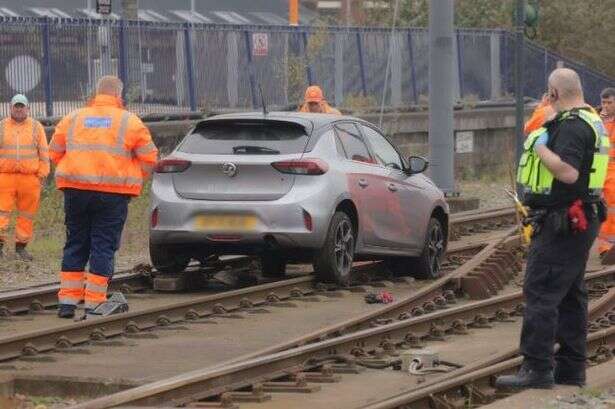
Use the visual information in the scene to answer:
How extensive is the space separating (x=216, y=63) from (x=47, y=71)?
4474mm

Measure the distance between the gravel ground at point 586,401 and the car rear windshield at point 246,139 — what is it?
6.19 m

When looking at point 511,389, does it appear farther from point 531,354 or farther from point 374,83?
point 374,83

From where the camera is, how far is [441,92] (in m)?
25.0

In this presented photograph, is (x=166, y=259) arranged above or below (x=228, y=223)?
below

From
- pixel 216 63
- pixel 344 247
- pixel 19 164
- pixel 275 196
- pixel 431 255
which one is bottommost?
pixel 431 255

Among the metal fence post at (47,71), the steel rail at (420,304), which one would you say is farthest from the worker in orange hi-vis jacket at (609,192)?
the metal fence post at (47,71)

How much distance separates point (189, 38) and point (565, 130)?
18833 millimetres

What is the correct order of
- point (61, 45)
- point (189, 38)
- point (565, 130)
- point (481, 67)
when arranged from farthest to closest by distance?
point (481, 67)
point (189, 38)
point (61, 45)
point (565, 130)

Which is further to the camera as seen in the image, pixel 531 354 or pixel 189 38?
pixel 189 38

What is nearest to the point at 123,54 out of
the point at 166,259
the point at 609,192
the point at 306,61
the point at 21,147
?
the point at 306,61

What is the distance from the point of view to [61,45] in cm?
2456

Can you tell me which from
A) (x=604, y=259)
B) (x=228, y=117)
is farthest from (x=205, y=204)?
(x=604, y=259)

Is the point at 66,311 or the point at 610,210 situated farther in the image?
the point at 610,210

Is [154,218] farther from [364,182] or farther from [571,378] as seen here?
[571,378]
